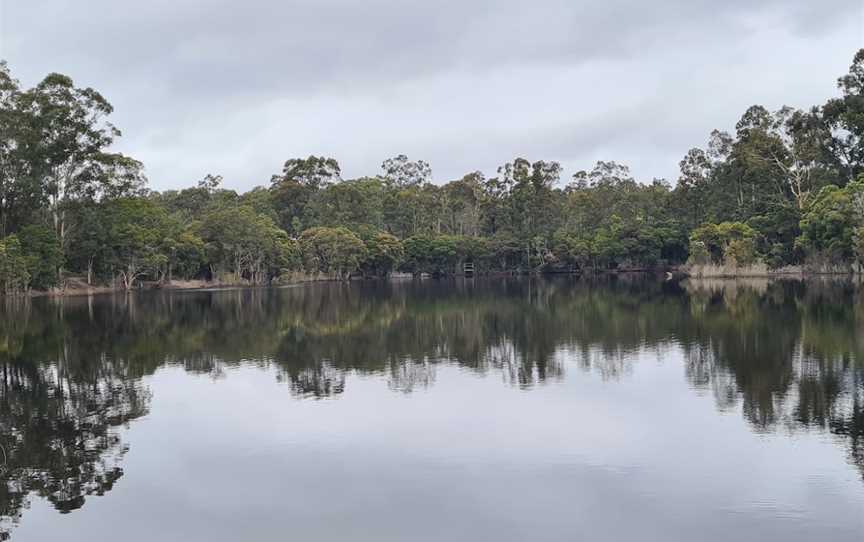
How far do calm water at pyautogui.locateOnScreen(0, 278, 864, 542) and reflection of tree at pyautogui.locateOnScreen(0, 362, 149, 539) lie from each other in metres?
0.06

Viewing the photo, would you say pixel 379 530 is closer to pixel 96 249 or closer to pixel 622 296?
pixel 622 296

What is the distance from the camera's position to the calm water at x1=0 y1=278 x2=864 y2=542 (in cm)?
992

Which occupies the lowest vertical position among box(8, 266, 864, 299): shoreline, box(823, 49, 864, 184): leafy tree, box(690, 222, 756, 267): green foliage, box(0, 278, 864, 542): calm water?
box(0, 278, 864, 542): calm water

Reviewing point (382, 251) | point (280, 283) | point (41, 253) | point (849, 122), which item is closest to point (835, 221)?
point (849, 122)

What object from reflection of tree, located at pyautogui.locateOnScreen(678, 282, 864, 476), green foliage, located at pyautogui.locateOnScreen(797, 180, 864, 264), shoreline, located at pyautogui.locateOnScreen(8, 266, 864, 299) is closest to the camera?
reflection of tree, located at pyautogui.locateOnScreen(678, 282, 864, 476)

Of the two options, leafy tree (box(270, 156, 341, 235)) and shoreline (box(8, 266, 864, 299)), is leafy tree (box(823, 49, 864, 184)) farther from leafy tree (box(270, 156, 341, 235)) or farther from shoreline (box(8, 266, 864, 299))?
leafy tree (box(270, 156, 341, 235))

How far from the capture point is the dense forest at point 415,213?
60094 mm

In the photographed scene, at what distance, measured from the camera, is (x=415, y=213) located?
10950cm

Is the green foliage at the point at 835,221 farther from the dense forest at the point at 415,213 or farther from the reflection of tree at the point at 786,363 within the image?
the reflection of tree at the point at 786,363

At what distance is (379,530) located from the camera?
9688mm

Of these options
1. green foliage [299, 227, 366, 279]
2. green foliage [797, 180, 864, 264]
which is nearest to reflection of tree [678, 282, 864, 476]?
green foliage [797, 180, 864, 264]

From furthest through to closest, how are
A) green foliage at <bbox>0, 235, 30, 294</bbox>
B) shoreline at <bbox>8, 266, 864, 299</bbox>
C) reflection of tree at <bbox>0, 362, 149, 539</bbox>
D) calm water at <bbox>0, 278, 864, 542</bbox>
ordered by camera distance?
shoreline at <bbox>8, 266, 864, 299</bbox>
green foliage at <bbox>0, 235, 30, 294</bbox>
reflection of tree at <bbox>0, 362, 149, 539</bbox>
calm water at <bbox>0, 278, 864, 542</bbox>

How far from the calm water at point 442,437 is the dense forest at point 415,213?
Answer: 36083 mm

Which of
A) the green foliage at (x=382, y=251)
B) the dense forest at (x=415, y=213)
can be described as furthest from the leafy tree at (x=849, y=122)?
the green foliage at (x=382, y=251)
